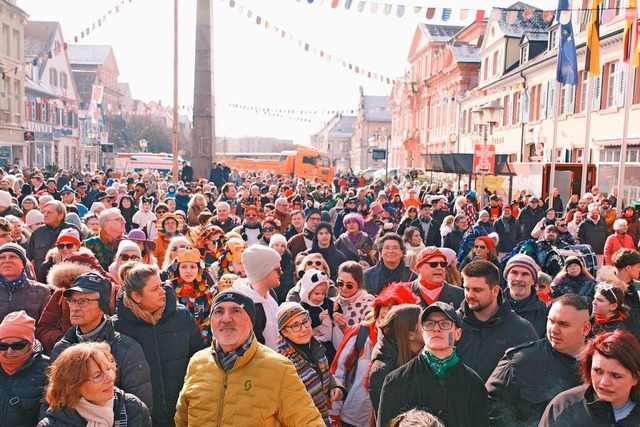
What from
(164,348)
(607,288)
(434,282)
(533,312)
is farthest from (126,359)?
(607,288)

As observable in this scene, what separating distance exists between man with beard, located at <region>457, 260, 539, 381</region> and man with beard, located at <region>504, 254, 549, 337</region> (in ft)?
2.63

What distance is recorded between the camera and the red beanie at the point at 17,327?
336cm

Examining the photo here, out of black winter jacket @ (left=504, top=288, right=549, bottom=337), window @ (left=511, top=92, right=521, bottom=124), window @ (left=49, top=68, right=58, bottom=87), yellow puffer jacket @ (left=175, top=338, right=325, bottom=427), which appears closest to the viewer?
yellow puffer jacket @ (left=175, top=338, right=325, bottom=427)

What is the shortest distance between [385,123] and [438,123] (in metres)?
43.9

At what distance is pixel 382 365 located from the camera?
378 centimetres

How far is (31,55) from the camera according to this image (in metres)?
45.2

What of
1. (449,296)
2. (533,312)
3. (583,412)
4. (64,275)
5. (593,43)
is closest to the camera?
(583,412)

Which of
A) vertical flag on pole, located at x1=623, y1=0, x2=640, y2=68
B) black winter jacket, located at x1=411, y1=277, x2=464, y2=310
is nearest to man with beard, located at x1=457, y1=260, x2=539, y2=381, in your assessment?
black winter jacket, located at x1=411, y1=277, x2=464, y2=310

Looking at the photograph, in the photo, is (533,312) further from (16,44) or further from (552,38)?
(16,44)

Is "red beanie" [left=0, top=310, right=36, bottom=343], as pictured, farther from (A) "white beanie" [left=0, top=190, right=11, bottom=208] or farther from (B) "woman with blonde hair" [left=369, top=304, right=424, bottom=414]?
(A) "white beanie" [left=0, top=190, right=11, bottom=208]

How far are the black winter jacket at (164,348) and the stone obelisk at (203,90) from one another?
1767cm

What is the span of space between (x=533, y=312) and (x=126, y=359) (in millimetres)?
3142

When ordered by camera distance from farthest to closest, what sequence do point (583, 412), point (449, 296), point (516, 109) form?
point (516, 109) → point (449, 296) → point (583, 412)

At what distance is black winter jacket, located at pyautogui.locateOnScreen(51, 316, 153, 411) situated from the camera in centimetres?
356
